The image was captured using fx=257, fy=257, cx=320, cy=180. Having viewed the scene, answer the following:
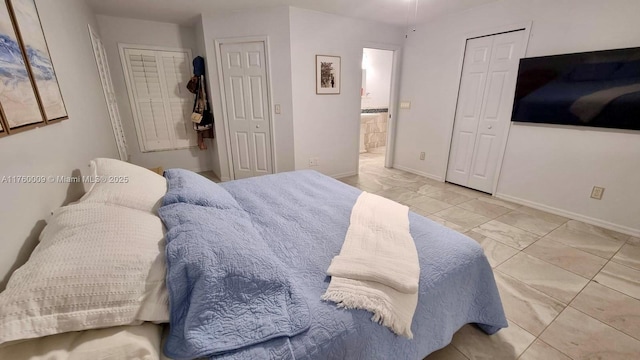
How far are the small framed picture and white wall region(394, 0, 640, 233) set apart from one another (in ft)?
4.44

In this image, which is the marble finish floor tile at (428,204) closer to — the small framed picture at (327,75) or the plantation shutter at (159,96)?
the small framed picture at (327,75)

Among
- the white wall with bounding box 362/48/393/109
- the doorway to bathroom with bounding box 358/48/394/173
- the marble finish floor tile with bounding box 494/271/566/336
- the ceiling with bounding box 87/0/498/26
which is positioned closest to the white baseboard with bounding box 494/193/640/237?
the marble finish floor tile with bounding box 494/271/566/336

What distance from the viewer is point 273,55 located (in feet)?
10.8

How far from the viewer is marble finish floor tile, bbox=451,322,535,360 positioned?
52.5 inches

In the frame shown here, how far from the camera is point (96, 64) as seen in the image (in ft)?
8.57

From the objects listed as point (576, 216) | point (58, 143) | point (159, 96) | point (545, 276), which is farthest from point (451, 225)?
point (159, 96)

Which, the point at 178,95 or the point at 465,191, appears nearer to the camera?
the point at 465,191

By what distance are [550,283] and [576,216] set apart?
1435 mm

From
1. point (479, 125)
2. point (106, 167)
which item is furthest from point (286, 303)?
point (479, 125)

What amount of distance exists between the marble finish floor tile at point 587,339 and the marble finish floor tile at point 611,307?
7 centimetres

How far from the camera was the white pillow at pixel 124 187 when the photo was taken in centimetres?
117

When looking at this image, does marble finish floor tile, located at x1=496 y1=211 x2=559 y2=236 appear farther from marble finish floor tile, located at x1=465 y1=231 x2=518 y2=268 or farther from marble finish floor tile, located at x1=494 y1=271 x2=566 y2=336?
marble finish floor tile, located at x1=494 y1=271 x2=566 y2=336

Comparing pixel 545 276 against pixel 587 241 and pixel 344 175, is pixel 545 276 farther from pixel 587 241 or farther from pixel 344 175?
pixel 344 175

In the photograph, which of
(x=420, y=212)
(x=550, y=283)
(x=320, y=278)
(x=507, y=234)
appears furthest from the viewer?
(x=420, y=212)
